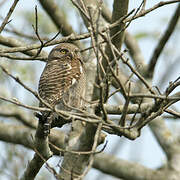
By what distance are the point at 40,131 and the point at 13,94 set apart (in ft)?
14.1

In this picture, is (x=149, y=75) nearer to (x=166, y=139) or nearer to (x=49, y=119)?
(x=166, y=139)

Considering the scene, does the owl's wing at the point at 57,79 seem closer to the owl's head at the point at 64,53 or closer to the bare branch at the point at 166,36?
the owl's head at the point at 64,53

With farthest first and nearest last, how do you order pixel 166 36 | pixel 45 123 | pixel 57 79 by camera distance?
pixel 166 36
pixel 57 79
pixel 45 123

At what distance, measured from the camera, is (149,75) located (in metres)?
7.53

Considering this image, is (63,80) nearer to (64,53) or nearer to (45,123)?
(64,53)

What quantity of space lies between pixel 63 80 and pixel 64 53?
0.91 metres

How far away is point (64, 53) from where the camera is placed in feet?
20.6

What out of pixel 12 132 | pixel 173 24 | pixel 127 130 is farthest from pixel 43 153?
pixel 12 132

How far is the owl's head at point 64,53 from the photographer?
6092 mm

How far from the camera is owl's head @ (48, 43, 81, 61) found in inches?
240

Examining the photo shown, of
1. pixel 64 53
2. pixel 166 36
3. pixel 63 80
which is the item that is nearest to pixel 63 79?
pixel 63 80

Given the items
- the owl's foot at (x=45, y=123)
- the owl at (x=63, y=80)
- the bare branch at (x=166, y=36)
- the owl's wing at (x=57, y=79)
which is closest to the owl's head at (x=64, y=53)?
the owl at (x=63, y=80)

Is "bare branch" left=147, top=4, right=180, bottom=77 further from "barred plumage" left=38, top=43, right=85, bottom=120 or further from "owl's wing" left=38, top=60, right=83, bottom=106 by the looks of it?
"owl's wing" left=38, top=60, right=83, bottom=106

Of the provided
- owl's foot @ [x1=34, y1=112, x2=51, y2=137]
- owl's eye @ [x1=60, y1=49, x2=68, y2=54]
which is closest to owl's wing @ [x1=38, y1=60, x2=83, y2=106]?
owl's eye @ [x1=60, y1=49, x2=68, y2=54]
